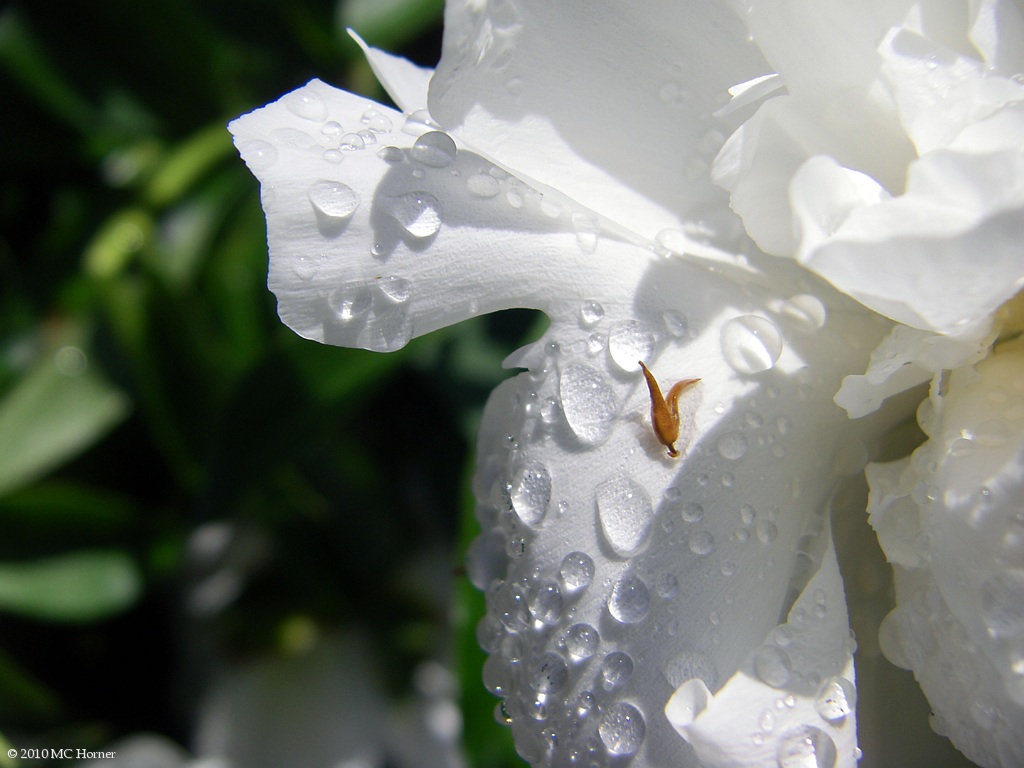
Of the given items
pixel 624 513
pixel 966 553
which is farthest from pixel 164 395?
pixel 966 553

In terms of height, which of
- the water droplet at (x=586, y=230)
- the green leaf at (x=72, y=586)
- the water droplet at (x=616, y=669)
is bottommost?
the green leaf at (x=72, y=586)

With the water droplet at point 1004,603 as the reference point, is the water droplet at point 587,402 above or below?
above

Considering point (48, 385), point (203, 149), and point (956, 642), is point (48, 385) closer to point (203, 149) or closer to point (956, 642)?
point (203, 149)

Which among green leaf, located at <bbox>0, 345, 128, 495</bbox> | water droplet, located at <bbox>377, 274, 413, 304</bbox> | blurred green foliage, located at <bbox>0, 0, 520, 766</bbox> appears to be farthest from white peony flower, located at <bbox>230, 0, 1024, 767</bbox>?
green leaf, located at <bbox>0, 345, 128, 495</bbox>

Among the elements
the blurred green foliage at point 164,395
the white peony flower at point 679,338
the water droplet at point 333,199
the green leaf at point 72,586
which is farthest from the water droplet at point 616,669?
the green leaf at point 72,586

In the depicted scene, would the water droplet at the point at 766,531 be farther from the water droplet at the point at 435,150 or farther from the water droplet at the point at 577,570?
the water droplet at the point at 435,150

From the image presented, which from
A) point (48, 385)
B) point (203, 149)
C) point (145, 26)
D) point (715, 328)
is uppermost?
point (715, 328)

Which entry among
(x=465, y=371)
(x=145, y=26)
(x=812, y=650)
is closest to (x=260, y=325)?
(x=465, y=371)
